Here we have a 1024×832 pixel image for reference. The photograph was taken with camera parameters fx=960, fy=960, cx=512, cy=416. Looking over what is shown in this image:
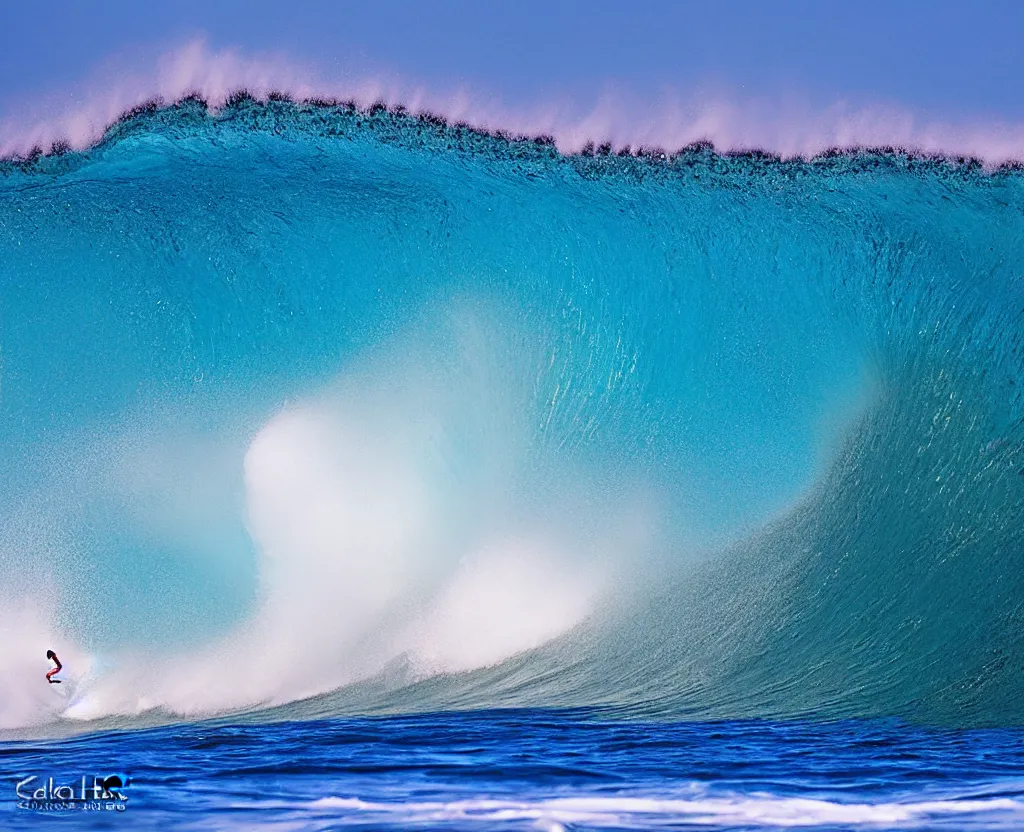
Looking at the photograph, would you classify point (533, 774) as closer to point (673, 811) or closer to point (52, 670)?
point (673, 811)

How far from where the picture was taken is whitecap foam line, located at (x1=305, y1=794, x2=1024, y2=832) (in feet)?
10.7

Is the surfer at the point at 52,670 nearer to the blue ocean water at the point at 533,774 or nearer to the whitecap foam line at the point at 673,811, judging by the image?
the blue ocean water at the point at 533,774

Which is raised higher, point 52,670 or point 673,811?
point 52,670

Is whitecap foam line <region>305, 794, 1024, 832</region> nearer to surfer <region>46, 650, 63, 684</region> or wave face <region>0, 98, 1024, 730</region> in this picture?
wave face <region>0, 98, 1024, 730</region>

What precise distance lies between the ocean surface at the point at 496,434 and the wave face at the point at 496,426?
19mm

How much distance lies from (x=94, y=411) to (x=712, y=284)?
3.79m

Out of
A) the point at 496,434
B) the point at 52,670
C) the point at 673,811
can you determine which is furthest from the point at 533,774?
the point at 52,670

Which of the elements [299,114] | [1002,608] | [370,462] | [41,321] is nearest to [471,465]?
[370,462]

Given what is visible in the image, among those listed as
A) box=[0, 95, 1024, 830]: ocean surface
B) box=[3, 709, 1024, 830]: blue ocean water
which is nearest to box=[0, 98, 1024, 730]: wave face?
box=[0, 95, 1024, 830]: ocean surface

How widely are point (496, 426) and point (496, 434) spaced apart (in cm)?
5

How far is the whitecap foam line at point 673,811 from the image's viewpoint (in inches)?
128

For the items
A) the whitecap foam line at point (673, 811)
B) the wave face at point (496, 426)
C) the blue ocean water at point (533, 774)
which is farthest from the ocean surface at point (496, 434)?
the whitecap foam line at point (673, 811)

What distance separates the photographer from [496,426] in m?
5.75

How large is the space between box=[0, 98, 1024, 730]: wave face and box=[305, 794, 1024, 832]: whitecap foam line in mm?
1625
